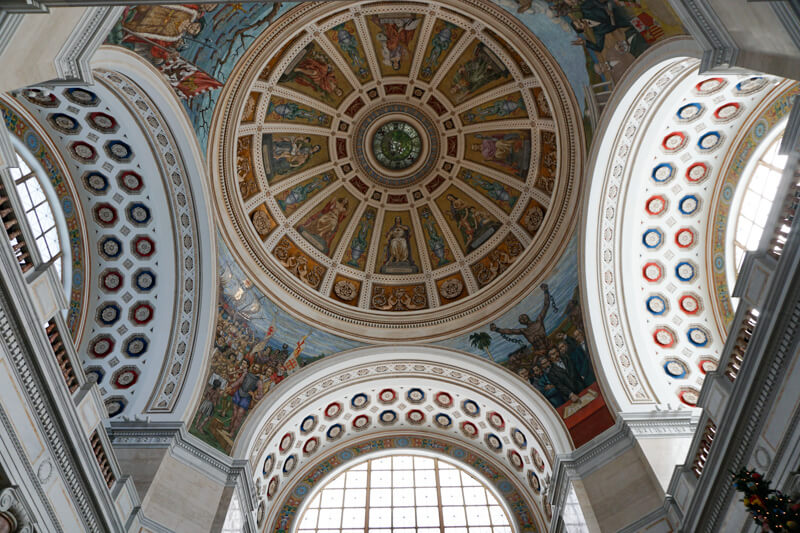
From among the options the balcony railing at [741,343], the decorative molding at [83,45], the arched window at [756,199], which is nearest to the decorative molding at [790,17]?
the balcony railing at [741,343]

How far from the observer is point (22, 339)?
23.0 ft

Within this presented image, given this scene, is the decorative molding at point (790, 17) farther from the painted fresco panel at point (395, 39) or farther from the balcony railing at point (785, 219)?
the painted fresco panel at point (395, 39)

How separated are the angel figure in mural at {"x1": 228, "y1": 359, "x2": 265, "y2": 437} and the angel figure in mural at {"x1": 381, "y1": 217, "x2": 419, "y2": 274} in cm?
496

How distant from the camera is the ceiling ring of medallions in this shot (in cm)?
1365

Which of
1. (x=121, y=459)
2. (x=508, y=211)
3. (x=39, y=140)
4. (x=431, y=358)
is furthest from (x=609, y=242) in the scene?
(x=39, y=140)

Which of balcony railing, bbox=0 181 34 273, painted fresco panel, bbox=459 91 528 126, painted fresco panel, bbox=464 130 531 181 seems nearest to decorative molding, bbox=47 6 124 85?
balcony railing, bbox=0 181 34 273

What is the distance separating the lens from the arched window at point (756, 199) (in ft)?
36.1

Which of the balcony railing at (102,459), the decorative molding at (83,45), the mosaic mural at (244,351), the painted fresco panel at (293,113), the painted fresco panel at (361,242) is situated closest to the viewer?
the decorative molding at (83,45)

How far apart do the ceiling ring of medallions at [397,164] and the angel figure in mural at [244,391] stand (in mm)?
1933

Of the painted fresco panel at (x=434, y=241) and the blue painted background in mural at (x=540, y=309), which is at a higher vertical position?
the painted fresco panel at (x=434, y=241)

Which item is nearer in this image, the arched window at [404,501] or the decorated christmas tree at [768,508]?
the decorated christmas tree at [768,508]

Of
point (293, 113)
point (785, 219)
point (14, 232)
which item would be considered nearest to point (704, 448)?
point (785, 219)

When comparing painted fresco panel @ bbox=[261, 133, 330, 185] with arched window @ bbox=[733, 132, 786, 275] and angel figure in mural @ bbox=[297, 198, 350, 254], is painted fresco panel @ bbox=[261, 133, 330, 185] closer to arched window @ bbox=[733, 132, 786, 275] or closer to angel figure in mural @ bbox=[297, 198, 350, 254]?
angel figure in mural @ bbox=[297, 198, 350, 254]

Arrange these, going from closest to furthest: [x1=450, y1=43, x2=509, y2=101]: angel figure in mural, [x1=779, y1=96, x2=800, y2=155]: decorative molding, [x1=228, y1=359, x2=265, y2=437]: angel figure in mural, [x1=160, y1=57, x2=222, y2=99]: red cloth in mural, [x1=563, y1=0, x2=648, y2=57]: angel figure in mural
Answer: [x1=779, y1=96, x2=800, y2=155]: decorative molding, [x1=563, y1=0, x2=648, y2=57]: angel figure in mural, [x1=160, y1=57, x2=222, y2=99]: red cloth in mural, [x1=228, y1=359, x2=265, y2=437]: angel figure in mural, [x1=450, y1=43, x2=509, y2=101]: angel figure in mural
